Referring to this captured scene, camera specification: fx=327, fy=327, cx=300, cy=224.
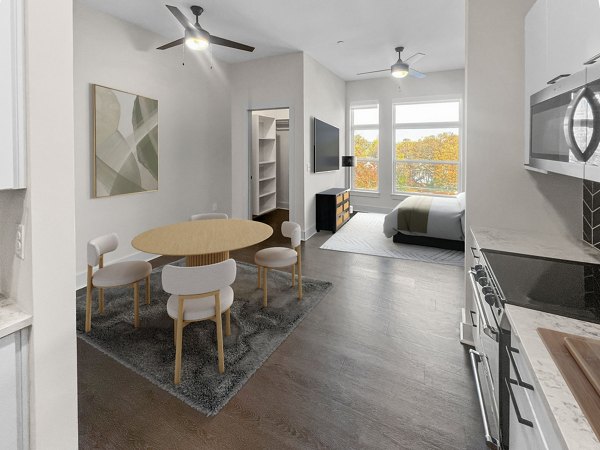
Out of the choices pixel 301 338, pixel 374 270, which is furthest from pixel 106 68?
pixel 374 270

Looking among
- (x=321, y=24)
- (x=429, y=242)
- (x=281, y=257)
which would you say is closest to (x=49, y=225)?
(x=281, y=257)

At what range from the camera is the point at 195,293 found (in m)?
1.96

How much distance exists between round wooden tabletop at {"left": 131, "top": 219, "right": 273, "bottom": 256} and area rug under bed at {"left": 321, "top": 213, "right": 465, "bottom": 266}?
221 centimetres

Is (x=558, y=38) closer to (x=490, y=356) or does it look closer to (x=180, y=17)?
(x=490, y=356)

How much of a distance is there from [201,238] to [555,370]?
2350 millimetres

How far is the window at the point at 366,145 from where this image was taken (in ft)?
25.4

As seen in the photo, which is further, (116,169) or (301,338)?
(116,169)

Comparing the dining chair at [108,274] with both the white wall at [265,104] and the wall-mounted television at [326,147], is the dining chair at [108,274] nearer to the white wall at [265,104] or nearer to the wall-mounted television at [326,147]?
the white wall at [265,104]

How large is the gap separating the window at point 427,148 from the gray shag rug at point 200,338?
4.94 metres

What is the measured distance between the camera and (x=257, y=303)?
3105 millimetres

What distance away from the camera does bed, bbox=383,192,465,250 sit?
4688mm

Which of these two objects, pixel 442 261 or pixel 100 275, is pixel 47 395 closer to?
pixel 100 275

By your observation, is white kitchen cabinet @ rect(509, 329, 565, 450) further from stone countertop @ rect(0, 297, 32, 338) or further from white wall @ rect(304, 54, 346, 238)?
white wall @ rect(304, 54, 346, 238)

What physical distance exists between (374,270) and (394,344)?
5.39ft
